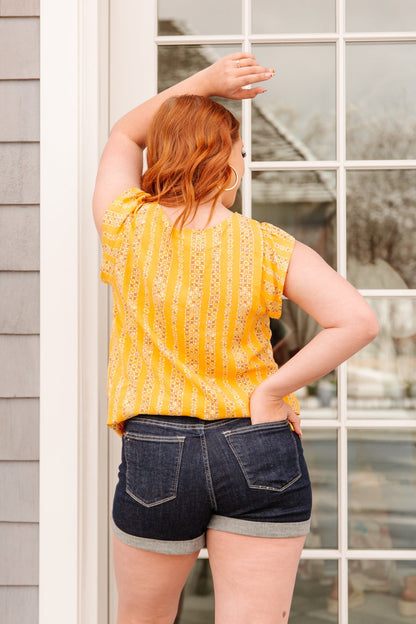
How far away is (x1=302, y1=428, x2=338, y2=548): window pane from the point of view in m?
1.89

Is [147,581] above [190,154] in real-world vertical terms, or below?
below

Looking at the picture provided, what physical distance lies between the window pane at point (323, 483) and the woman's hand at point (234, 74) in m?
1.07

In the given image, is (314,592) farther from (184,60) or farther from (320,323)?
(184,60)

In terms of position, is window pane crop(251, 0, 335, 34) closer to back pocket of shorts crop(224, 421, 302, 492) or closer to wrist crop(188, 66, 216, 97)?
wrist crop(188, 66, 216, 97)

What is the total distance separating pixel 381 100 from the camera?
188 cm

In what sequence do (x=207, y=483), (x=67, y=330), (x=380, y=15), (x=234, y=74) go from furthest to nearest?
(x=380, y=15)
(x=67, y=330)
(x=234, y=74)
(x=207, y=483)

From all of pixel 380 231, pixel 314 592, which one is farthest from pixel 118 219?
pixel 314 592

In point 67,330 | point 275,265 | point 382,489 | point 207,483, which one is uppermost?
point 275,265

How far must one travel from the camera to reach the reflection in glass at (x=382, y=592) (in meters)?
1.90

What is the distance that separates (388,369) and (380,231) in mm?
439

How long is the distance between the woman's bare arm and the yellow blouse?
0.10ft

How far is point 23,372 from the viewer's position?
1.67 m

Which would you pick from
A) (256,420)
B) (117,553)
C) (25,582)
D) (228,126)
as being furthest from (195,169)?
(25,582)

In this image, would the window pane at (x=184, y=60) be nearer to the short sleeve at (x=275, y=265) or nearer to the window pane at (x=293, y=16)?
the window pane at (x=293, y=16)
